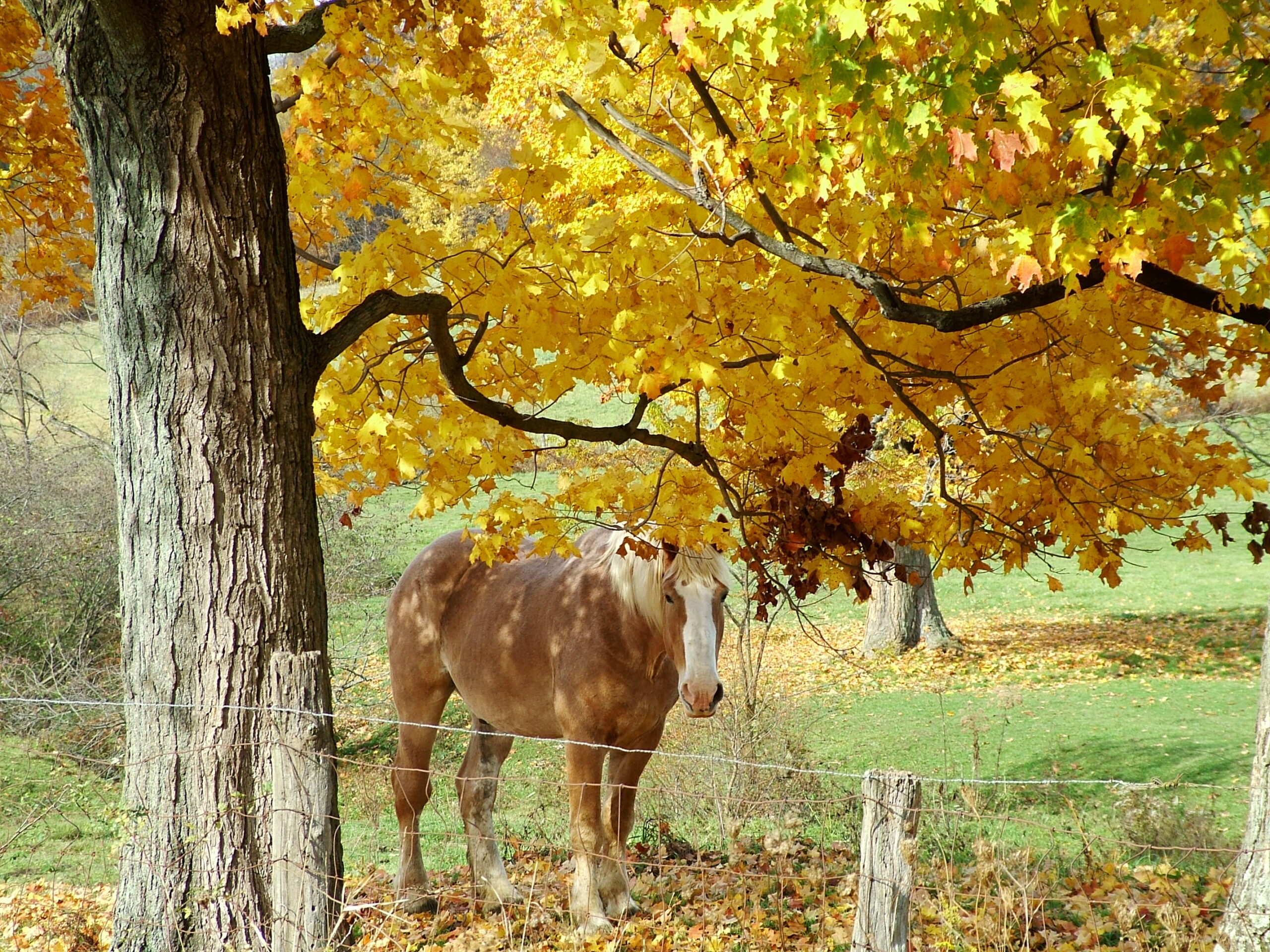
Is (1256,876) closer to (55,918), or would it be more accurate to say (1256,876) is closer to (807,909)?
(807,909)

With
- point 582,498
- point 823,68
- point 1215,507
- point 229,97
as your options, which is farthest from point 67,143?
point 1215,507

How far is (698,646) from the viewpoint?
4.80 metres

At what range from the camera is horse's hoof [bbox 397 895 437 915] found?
570 centimetres

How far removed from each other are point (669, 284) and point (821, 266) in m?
0.58

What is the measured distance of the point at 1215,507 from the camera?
76.6 ft

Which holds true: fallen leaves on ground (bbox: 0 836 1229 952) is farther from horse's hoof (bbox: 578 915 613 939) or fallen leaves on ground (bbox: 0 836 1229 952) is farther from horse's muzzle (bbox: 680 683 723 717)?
horse's muzzle (bbox: 680 683 723 717)

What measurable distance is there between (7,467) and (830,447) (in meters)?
10.2

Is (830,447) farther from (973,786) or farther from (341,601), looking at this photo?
(341,601)

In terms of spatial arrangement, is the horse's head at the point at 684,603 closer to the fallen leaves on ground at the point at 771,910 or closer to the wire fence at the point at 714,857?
the wire fence at the point at 714,857

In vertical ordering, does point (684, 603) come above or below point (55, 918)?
above

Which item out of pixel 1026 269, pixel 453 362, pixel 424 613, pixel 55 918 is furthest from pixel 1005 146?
pixel 55 918

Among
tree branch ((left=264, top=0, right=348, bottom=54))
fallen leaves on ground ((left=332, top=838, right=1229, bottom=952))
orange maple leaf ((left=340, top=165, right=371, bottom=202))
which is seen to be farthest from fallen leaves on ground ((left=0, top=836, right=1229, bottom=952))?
tree branch ((left=264, top=0, right=348, bottom=54))

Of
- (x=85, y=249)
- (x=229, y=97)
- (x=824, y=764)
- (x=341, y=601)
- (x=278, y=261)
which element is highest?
(x=85, y=249)

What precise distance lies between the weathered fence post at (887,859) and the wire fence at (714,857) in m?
0.02
